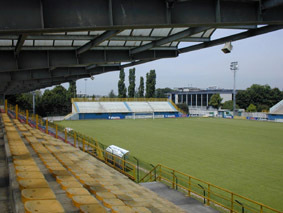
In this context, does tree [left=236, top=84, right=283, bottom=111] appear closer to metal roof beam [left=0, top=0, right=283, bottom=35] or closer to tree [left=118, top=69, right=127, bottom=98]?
tree [left=118, top=69, right=127, bottom=98]

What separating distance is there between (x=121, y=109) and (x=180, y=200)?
58132 millimetres

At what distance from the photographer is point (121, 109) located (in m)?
68.3

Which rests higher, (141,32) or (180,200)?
(141,32)

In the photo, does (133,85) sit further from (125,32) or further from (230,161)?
(125,32)

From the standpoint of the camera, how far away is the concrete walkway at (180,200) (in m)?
9.85

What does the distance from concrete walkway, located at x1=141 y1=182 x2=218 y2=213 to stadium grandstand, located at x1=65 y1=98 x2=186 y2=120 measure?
5171 cm

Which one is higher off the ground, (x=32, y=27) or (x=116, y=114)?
(x=32, y=27)

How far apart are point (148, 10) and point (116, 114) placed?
60.3m

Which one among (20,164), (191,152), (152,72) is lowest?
(191,152)

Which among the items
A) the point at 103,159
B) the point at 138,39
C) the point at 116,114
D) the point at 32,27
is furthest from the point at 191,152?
the point at 116,114

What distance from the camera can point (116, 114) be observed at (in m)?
66.1

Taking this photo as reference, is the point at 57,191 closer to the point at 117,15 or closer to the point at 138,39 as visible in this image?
the point at 117,15

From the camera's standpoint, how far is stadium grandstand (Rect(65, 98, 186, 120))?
6356 cm

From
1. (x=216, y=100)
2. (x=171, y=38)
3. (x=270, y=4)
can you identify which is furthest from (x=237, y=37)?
(x=216, y=100)
